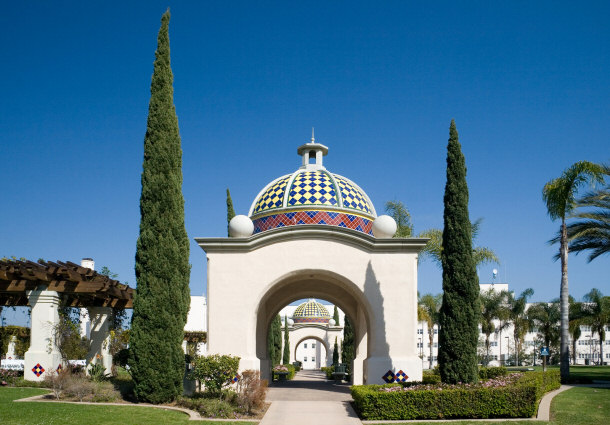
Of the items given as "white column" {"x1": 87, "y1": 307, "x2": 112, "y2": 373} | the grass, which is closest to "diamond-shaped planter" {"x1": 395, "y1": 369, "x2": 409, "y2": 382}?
the grass

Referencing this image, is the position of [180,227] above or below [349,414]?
above

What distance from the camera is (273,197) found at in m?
24.0

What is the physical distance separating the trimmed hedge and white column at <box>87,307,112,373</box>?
43.0 ft

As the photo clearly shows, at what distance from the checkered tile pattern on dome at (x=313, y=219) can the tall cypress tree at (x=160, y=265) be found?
17.9 feet

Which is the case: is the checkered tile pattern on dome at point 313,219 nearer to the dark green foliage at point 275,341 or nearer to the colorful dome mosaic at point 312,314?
the dark green foliage at point 275,341

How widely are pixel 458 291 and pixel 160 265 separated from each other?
904cm

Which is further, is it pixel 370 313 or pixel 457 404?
pixel 370 313

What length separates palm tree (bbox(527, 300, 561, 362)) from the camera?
51.3m

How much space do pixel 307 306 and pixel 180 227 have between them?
38.6m

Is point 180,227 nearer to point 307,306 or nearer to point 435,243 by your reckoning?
point 435,243

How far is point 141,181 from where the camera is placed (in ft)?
59.2

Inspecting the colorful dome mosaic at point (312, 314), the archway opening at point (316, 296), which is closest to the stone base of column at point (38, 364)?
the archway opening at point (316, 296)

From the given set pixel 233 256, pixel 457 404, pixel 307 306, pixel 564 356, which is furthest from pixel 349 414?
pixel 307 306

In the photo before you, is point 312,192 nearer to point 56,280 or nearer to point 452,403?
point 56,280
